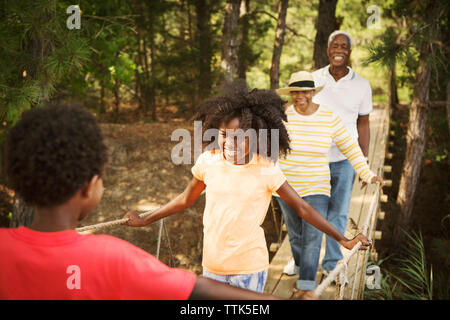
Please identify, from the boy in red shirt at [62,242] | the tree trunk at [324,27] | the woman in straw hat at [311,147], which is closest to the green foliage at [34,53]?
the woman in straw hat at [311,147]

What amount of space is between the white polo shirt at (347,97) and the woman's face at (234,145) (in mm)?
1695

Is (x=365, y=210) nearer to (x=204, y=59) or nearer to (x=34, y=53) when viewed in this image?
(x=34, y=53)

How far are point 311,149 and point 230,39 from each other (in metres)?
4.67

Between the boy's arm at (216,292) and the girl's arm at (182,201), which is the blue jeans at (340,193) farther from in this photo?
the boy's arm at (216,292)

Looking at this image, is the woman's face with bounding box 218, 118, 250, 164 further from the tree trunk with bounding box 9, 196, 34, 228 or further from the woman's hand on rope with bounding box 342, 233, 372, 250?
the tree trunk with bounding box 9, 196, 34, 228

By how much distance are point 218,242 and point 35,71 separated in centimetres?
357

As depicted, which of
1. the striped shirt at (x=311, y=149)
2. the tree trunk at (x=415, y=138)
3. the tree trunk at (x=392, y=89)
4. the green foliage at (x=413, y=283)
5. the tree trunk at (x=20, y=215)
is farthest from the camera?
the tree trunk at (x=392, y=89)

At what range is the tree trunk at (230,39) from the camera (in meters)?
7.24

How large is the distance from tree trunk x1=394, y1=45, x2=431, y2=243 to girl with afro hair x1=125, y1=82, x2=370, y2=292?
238 inches

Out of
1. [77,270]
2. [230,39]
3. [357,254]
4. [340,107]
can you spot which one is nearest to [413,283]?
[357,254]

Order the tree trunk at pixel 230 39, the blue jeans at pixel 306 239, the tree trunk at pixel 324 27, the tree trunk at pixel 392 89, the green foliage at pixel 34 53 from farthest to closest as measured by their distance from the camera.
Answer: the tree trunk at pixel 392 89, the tree trunk at pixel 324 27, the tree trunk at pixel 230 39, the green foliage at pixel 34 53, the blue jeans at pixel 306 239

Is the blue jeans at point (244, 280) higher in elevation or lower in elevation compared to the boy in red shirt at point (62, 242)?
lower

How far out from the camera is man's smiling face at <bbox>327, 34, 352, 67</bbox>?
3.62 meters

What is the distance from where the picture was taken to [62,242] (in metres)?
1.11
